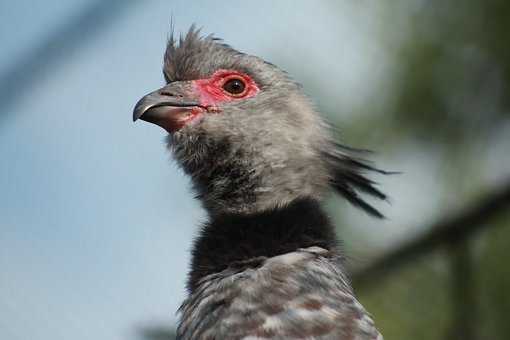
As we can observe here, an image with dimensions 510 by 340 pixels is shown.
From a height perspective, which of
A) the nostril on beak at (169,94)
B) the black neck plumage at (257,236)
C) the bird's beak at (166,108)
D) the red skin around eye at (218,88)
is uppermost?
the red skin around eye at (218,88)

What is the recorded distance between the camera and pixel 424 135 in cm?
418

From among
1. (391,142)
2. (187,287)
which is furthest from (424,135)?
(187,287)

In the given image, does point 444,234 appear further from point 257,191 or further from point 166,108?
point 166,108

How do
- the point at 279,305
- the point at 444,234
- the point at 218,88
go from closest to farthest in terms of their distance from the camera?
the point at 279,305
the point at 218,88
the point at 444,234

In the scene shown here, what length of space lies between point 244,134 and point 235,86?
20 centimetres

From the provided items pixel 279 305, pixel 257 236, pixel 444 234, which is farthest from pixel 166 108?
pixel 444 234

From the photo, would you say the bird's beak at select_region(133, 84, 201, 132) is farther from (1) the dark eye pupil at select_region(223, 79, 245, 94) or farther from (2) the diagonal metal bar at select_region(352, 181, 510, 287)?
(2) the diagonal metal bar at select_region(352, 181, 510, 287)

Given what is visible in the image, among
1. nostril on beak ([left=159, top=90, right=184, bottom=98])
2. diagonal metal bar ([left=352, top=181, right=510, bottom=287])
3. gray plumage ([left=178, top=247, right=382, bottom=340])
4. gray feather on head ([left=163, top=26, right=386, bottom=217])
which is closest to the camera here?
gray plumage ([left=178, top=247, right=382, bottom=340])

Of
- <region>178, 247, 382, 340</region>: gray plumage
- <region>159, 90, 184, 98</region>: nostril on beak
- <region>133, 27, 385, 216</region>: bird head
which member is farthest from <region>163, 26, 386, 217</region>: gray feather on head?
<region>178, 247, 382, 340</region>: gray plumage

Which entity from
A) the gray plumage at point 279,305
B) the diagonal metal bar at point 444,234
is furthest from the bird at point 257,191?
the diagonal metal bar at point 444,234

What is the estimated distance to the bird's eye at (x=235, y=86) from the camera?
3.14 metres

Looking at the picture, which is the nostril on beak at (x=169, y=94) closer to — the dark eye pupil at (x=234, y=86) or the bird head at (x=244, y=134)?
the bird head at (x=244, y=134)

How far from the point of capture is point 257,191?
2908mm

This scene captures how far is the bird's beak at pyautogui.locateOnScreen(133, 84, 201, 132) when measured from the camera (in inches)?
116
